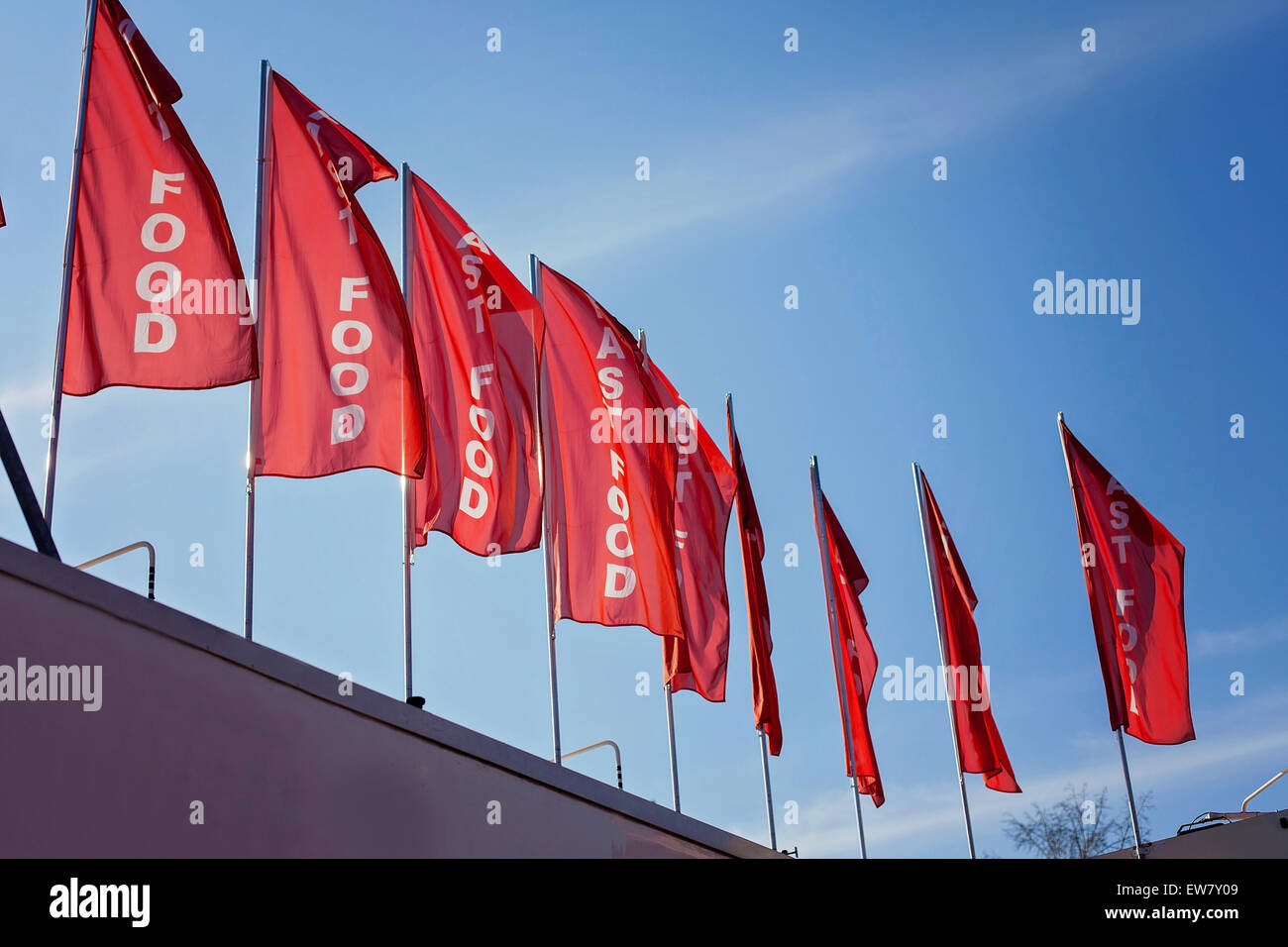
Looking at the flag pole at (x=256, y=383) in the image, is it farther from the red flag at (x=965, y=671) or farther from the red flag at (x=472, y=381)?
the red flag at (x=965, y=671)

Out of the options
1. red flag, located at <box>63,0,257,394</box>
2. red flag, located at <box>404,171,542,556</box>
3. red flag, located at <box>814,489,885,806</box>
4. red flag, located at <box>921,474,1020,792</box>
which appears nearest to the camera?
red flag, located at <box>63,0,257,394</box>

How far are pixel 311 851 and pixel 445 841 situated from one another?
138cm

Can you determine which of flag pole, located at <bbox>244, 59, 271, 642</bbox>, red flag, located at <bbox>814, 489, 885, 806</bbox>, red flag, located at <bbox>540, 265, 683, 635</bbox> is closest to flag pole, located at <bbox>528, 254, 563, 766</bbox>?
red flag, located at <bbox>540, 265, 683, 635</bbox>

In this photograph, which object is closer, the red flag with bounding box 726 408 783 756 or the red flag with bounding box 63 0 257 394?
the red flag with bounding box 63 0 257 394

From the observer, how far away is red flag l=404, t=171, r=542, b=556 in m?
13.5

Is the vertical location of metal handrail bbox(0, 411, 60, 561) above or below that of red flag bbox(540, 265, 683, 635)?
below

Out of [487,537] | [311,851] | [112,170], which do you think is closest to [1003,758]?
[487,537]

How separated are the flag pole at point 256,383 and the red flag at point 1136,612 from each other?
12598 millimetres

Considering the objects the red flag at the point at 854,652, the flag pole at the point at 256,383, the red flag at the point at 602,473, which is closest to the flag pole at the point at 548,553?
the red flag at the point at 602,473

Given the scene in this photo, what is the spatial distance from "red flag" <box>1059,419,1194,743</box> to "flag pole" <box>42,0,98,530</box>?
14.2m

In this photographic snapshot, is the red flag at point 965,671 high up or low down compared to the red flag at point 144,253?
down

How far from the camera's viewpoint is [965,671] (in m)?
21.2

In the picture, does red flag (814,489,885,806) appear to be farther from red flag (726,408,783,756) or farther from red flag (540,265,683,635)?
red flag (540,265,683,635)

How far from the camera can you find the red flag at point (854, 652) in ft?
65.0
